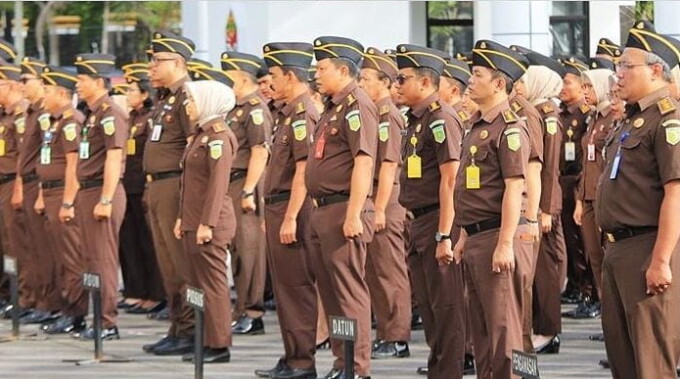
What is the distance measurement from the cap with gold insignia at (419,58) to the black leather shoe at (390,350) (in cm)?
245

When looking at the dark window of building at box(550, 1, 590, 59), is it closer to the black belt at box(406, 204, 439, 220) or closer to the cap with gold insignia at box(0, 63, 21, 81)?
the cap with gold insignia at box(0, 63, 21, 81)

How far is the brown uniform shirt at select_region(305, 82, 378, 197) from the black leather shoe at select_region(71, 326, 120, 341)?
371 centimetres

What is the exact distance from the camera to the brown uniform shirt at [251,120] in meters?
12.9

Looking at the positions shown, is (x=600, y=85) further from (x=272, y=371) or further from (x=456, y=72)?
(x=272, y=371)

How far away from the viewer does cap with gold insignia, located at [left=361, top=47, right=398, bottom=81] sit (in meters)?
12.0

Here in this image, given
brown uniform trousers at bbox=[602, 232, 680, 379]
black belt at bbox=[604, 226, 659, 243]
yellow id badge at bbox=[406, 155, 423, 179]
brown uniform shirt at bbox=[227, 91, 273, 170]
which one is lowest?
brown uniform trousers at bbox=[602, 232, 680, 379]

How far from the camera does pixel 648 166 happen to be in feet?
24.8

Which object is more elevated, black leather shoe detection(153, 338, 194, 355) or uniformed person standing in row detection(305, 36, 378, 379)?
uniformed person standing in row detection(305, 36, 378, 379)

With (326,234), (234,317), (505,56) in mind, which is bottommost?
(234,317)

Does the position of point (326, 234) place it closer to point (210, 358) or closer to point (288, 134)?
point (288, 134)

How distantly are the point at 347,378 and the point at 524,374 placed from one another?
134 centimetres

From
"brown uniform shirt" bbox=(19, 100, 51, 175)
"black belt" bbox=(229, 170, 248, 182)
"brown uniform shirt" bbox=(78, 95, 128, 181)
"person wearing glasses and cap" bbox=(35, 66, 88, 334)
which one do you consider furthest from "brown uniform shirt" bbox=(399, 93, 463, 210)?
"brown uniform shirt" bbox=(19, 100, 51, 175)

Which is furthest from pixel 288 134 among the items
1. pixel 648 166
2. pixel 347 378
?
pixel 648 166

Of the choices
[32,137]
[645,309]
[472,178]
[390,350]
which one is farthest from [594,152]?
[645,309]
